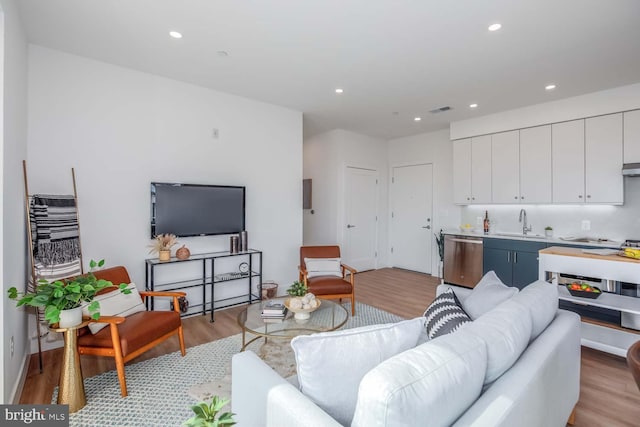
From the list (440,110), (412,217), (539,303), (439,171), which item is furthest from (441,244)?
(539,303)

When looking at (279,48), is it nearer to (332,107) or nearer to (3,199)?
(332,107)

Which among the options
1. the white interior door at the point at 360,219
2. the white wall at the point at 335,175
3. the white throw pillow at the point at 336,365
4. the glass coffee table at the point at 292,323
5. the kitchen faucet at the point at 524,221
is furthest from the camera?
the white interior door at the point at 360,219

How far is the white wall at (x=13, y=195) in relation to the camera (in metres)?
1.83

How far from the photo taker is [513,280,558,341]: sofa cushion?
1540 mm

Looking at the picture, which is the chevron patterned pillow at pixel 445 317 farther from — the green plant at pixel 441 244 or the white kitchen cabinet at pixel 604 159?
the green plant at pixel 441 244

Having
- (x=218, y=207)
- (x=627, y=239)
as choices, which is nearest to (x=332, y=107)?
(x=218, y=207)

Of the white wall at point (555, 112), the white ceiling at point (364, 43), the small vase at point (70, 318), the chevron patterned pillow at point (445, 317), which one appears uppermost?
the white ceiling at point (364, 43)

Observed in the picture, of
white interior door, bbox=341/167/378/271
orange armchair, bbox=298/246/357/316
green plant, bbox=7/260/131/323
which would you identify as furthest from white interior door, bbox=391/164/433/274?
green plant, bbox=7/260/131/323

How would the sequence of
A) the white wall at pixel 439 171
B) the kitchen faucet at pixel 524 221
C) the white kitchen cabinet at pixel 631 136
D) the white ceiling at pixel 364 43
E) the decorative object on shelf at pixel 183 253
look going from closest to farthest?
the white ceiling at pixel 364 43
the decorative object on shelf at pixel 183 253
the white kitchen cabinet at pixel 631 136
the kitchen faucet at pixel 524 221
the white wall at pixel 439 171

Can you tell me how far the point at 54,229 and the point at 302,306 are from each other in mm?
2203

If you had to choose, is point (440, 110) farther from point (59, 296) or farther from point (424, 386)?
point (59, 296)

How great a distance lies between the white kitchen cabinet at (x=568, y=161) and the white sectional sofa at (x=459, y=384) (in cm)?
324

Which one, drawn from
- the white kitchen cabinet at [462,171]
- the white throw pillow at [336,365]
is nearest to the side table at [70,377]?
the white throw pillow at [336,365]

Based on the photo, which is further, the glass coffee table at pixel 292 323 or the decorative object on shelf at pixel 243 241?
the decorative object on shelf at pixel 243 241
